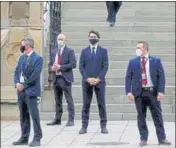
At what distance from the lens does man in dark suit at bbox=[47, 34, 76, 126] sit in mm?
14758

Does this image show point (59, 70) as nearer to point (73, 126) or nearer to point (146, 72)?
point (73, 126)

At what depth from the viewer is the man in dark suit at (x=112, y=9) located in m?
19.9

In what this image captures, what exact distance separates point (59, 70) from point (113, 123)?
5.35ft

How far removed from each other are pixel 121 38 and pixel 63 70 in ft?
17.8

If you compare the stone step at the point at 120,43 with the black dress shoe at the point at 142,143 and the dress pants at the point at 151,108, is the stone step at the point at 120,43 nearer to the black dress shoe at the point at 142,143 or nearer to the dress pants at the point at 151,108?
the dress pants at the point at 151,108

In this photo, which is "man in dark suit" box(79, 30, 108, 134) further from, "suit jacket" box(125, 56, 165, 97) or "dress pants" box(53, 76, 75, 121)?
"suit jacket" box(125, 56, 165, 97)

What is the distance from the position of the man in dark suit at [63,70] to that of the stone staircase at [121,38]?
819 millimetres

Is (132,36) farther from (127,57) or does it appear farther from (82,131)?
(82,131)

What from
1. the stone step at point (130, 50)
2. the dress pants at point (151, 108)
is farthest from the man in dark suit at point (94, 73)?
the stone step at point (130, 50)

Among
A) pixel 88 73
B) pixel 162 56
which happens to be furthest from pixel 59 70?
pixel 162 56

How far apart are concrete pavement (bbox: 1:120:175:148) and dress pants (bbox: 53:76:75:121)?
25 centimetres

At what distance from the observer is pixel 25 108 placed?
12.8 m

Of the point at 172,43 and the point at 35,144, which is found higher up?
the point at 172,43

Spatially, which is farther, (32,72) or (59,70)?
(59,70)
